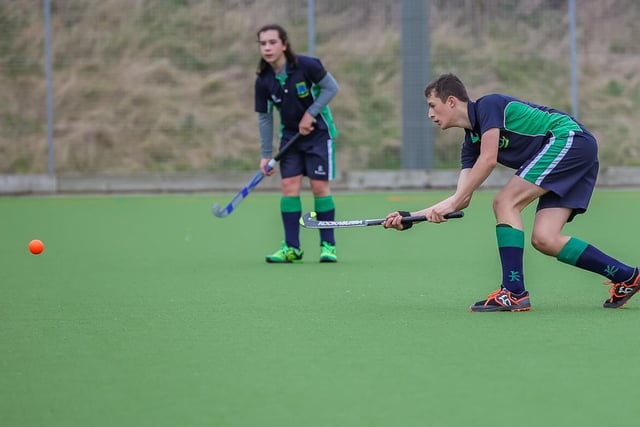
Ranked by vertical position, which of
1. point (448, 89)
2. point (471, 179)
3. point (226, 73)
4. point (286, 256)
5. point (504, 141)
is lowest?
point (286, 256)

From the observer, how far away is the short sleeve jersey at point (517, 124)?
5.52 m

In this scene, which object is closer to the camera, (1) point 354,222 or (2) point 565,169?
(2) point 565,169

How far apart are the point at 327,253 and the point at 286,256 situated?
0.26 m

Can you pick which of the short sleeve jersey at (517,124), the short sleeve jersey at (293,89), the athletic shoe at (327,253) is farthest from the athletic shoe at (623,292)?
the short sleeve jersey at (293,89)

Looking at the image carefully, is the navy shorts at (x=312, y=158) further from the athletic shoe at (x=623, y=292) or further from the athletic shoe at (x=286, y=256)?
the athletic shoe at (x=623, y=292)

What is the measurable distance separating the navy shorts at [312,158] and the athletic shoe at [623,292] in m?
3.07

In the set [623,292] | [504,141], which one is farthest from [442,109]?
[623,292]

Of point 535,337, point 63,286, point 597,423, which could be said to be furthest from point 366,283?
point 597,423

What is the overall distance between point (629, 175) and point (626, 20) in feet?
9.37

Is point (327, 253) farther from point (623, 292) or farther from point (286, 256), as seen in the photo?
point (623, 292)

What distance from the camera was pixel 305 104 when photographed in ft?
27.3

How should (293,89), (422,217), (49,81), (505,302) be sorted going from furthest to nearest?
1. (49,81)
2. (293,89)
3. (422,217)
4. (505,302)

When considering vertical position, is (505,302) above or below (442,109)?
below

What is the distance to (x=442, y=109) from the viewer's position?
5.60 metres
